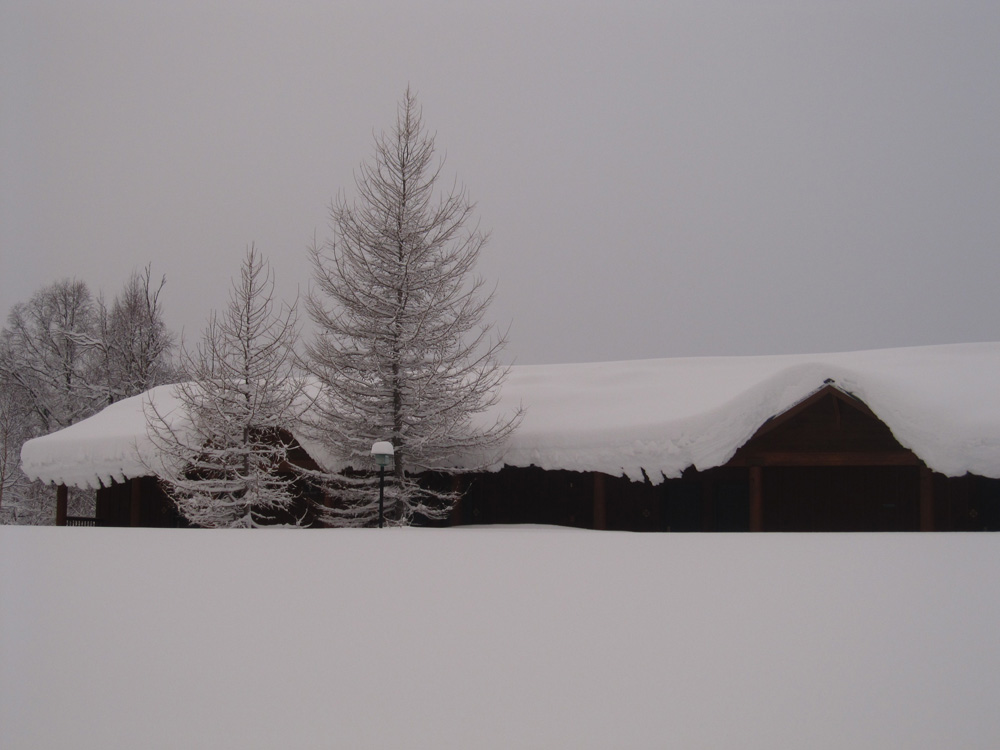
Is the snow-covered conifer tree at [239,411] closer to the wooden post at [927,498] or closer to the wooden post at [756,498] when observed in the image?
the wooden post at [756,498]

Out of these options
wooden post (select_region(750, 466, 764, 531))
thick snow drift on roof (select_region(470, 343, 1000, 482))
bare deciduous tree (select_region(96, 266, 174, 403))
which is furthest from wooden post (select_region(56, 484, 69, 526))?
wooden post (select_region(750, 466, 764, 531))

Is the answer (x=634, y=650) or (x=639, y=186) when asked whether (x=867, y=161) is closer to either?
(x=639, y=186)

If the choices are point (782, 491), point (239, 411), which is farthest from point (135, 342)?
point (782, 491)

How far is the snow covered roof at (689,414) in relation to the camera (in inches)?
573

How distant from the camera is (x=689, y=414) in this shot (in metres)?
15.9

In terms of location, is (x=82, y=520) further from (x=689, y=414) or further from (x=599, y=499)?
(x=689, y=414)

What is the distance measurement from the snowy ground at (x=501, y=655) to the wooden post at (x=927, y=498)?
9671mm

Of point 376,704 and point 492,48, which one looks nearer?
point 376,704

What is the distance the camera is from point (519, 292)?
115375mm

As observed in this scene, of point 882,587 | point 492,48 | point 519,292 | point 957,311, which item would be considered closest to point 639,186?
point 519,292

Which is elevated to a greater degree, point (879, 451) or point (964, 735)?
point (879, 451)

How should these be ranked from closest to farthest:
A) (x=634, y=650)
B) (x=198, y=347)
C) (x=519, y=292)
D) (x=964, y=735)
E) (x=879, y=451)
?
1. (x=964, y=735)
2. (x=634, y=650)
3. (x=879, y=451)
4. (x=198, y=347)
5. (x=519, y=292)

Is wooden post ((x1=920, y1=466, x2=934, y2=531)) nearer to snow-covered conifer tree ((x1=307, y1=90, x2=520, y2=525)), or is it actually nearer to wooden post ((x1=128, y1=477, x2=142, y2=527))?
snow-covered conifer tree ((x1=307, y1=90, x2=520, y2=525))

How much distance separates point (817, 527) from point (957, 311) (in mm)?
82142
